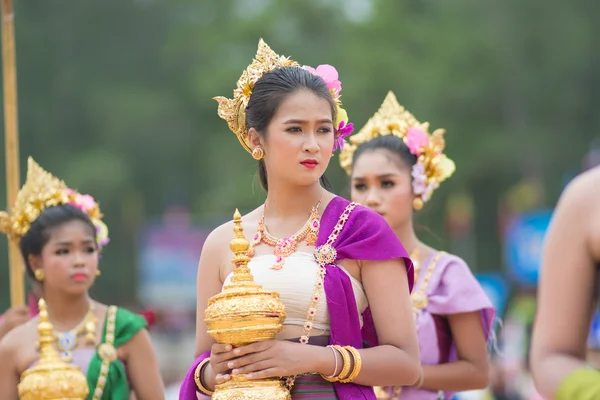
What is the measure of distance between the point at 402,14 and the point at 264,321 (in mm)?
35922

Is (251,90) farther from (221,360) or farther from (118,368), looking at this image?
(118,368)

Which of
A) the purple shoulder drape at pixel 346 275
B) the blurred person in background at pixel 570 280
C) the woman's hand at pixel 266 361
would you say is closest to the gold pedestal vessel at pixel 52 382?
the purple shoulder drape at pixel 346 275

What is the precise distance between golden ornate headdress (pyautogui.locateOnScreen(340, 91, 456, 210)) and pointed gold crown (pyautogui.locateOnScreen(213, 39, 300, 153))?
176 centimetres

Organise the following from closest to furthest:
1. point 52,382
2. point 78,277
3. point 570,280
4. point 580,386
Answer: point 580,386 → point 570,280 → point 52,382 → point 78,277

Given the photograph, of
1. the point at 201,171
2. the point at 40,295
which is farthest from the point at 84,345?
the point at 201,171

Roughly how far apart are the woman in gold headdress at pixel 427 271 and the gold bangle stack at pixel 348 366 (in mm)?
1482

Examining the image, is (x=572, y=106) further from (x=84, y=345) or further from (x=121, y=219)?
(x=84, y=345)

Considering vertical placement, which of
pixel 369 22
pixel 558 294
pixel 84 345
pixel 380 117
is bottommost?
pixel 558 294

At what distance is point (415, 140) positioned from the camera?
661cm

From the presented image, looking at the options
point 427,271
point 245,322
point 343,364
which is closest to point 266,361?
point 245,322

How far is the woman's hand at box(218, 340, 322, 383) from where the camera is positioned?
420cm

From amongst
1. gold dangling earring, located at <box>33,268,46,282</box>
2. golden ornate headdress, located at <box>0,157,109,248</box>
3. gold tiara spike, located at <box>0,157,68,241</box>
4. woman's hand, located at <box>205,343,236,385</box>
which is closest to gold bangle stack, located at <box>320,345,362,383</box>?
woman's hand, located at <box>205,343,236,385</box>

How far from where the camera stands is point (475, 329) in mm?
6184

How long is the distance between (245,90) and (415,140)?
1.95 metres
